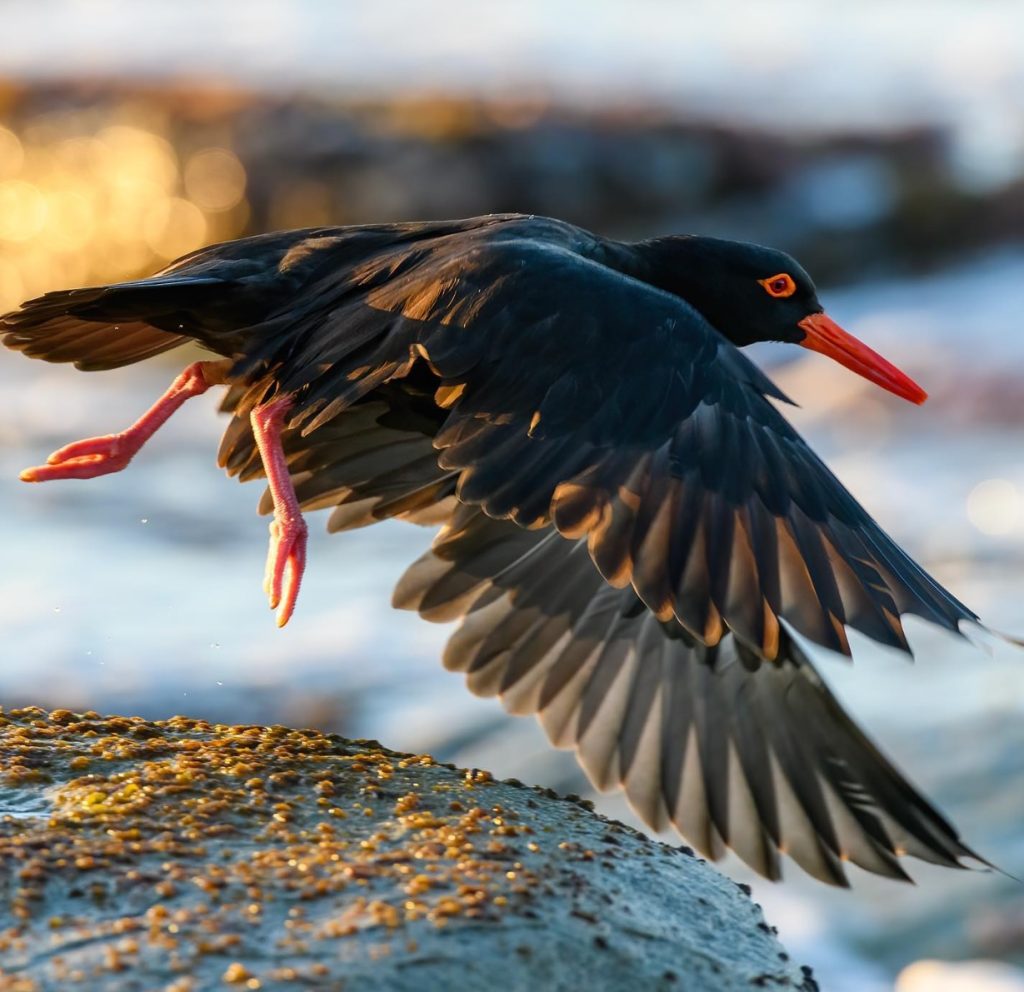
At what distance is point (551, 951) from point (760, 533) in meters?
1.06

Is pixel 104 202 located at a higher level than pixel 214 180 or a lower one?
lower

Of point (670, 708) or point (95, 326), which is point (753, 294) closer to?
point (670, 708)

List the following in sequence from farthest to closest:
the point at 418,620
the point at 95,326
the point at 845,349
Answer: the point at 418,620, the point at 845,349, the point at 95,326

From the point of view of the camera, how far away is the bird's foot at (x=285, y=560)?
3.97m

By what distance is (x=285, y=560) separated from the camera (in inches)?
158

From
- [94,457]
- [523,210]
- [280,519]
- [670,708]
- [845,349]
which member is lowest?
[523,210]

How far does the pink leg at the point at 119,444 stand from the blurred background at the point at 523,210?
113 inches

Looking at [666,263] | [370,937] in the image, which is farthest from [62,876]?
[666,263]

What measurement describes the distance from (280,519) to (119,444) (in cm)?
80

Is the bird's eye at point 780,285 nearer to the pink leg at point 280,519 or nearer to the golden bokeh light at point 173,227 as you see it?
the pink leg at point 280,519

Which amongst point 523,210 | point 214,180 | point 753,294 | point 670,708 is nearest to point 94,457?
point 670,708

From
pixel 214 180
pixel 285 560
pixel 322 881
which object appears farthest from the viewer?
pixel 214 180

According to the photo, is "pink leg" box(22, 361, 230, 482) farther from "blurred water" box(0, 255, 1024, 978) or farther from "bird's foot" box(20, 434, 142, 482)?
"blurred water" box(0, 255, 1024, 978)

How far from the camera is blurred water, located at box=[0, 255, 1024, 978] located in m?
6.38
